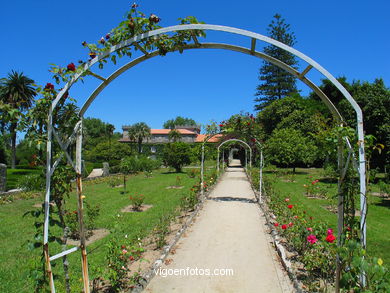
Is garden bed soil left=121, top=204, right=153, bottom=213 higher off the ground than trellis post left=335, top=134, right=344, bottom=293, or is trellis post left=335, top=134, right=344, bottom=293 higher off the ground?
trellis post left=335, top=134, right=344, bottom=293

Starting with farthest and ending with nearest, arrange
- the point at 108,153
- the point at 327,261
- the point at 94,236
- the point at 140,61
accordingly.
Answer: the point at 108,153 < the point at 94,236 < the point at 327,261 < the point at 140,61

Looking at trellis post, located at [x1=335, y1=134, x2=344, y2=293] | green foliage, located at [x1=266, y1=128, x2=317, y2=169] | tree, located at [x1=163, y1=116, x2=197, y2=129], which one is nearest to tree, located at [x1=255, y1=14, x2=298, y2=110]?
green foliage, located at [x1=266, y1=128, x2=317, y2=169]

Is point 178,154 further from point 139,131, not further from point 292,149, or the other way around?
point 139,131

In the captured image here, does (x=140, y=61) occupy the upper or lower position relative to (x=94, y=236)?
upper

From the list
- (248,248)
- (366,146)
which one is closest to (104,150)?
(248,248)

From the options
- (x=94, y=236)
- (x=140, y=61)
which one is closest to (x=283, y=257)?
(x=140, y=61)

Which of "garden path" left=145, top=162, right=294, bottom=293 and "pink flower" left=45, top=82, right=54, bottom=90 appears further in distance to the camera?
"garden path" left=145, top=162, right=294, bottom=293

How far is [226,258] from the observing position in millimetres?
4898

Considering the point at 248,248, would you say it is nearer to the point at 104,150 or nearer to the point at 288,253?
the point at 288,253

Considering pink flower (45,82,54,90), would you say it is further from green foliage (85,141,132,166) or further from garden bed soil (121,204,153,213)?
green foliage (85,141,132,166)

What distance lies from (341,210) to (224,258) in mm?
Answer: 2462

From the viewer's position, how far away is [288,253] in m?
5.06

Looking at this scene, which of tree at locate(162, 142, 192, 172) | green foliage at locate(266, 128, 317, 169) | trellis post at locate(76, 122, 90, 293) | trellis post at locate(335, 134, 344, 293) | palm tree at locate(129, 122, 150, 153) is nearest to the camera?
trellis post at locate(76, 122, 90, 293)

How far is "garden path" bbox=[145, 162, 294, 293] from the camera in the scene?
3846 mm
